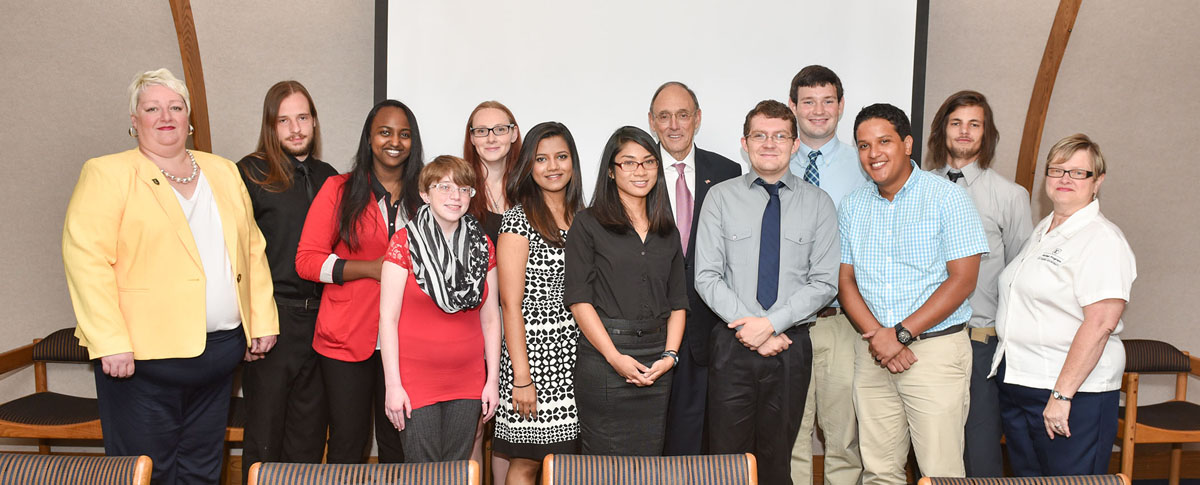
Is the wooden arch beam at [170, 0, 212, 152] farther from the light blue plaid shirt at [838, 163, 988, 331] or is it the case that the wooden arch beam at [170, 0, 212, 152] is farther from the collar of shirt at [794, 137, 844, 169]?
the light blue plaid shirt at [838, 163, 988, 331]

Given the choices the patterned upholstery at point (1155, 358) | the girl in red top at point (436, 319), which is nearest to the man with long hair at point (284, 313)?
the girl in red top at point (436, 319)

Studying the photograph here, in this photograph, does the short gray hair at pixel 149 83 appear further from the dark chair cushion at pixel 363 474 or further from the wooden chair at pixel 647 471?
the wooden chair at pixel 647 471

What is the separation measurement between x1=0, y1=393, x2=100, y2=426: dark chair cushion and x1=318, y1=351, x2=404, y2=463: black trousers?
4.29 ft

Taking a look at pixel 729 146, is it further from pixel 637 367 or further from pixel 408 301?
pixel 408 301

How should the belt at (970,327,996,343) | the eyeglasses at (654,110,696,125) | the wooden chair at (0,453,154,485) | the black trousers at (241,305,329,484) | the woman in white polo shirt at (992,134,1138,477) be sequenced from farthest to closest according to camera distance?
the eyeglasses at (654,110,696,125) → the belt at (970,327,996,343) → the black trousers at (241,305,329,484) → the woman in white polo shirt at (992,134,1138,477) → the wooden chair at (0,453,154,485)

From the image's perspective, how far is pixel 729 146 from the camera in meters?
3.83

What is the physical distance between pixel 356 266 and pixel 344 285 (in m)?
0.11

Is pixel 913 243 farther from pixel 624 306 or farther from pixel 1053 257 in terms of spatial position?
pixel 624 306

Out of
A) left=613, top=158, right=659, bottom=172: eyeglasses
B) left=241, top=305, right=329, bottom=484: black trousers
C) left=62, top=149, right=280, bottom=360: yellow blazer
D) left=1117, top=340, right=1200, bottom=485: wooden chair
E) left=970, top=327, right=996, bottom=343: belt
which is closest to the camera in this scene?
left=62, top=149, right=280, bottom=360: yellow blazer

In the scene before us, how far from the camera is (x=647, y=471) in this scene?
175 centimetres

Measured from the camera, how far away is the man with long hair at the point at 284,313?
2801mm

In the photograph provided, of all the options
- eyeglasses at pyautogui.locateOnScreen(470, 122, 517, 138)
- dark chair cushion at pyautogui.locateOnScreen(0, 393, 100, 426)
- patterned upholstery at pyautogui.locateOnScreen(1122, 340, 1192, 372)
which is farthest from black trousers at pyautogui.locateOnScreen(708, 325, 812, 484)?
dark chair cushion at pyautogui.locateOnScreen(0, 393, 100, 426)

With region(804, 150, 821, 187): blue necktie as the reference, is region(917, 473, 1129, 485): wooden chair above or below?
below

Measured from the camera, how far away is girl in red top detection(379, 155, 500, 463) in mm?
2365
